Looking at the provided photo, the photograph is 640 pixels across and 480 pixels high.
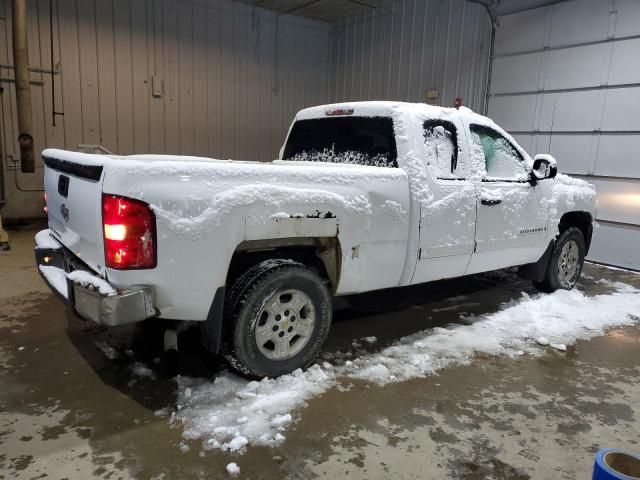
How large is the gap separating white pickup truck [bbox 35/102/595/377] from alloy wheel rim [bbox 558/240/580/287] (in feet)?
2.78

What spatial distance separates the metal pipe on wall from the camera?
7.85 m

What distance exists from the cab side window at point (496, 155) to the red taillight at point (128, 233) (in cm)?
295

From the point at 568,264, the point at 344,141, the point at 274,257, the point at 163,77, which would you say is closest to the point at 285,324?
the point at 274,257

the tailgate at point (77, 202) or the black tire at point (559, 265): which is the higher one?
the tailgate at point (77, 202)

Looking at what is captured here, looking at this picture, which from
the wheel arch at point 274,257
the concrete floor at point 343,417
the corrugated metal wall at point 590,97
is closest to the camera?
the concrete floor at point 343,417

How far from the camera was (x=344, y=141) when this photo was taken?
4293mm

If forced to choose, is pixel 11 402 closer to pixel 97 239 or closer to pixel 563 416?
pixel 97 239

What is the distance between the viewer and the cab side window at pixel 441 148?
3.97 m

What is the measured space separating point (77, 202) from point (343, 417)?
6.80 feet

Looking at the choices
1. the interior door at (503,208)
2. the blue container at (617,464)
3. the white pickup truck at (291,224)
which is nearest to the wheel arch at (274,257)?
the white pickup truck at (291,224)

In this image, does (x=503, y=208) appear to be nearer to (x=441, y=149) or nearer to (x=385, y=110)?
(x=441, y=149)

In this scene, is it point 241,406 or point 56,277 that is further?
point 56,277

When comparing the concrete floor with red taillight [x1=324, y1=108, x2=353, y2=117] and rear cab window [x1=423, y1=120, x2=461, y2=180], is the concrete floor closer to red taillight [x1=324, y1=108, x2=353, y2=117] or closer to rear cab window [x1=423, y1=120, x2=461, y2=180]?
rear cab window [x1=423, y1=120, x2=461, y2=180]

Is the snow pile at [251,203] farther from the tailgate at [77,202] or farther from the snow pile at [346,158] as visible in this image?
the snow pile at [346,158]
